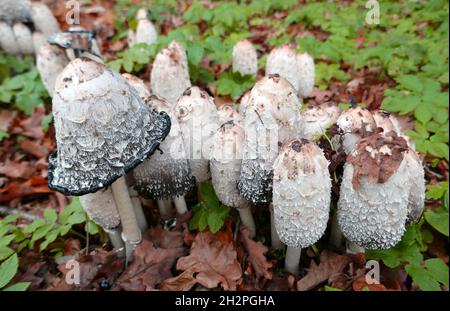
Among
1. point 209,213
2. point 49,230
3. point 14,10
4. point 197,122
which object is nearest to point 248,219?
point 209,213

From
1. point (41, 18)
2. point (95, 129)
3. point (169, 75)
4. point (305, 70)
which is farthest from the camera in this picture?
point (41, 18)

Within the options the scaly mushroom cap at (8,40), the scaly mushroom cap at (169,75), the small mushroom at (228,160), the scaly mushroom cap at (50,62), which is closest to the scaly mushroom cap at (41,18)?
the scaly mushroom cap at (8,40)

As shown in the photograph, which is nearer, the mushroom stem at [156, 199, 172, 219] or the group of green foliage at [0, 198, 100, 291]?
the group of green foliage at [0, 198, 100, 291]

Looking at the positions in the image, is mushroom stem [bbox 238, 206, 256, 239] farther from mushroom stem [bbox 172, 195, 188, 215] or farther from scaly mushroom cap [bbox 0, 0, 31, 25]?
scaly mushroom cap [bbox 0, 0, 31, 25]

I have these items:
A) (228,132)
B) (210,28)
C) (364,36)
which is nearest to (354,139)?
(228,132)

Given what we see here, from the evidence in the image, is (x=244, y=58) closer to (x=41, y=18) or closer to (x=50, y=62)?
(x=50, y=62)

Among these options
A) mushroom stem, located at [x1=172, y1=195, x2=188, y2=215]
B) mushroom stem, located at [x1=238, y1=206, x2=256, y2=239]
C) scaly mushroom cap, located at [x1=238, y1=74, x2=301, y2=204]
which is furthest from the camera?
mushroom stem, located at [x1=172, y1=195, x2=188, y2=215]

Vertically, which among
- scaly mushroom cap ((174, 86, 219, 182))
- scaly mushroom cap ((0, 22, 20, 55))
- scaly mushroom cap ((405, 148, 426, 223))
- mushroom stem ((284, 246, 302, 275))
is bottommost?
mushroom stem ((284, 246, 302, 275))

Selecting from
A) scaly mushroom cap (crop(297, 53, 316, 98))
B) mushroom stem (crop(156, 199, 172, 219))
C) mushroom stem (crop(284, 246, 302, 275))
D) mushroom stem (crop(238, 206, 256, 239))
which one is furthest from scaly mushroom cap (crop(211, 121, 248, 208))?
scaly mushroom cap (crop(297, 53, 316, 98))
